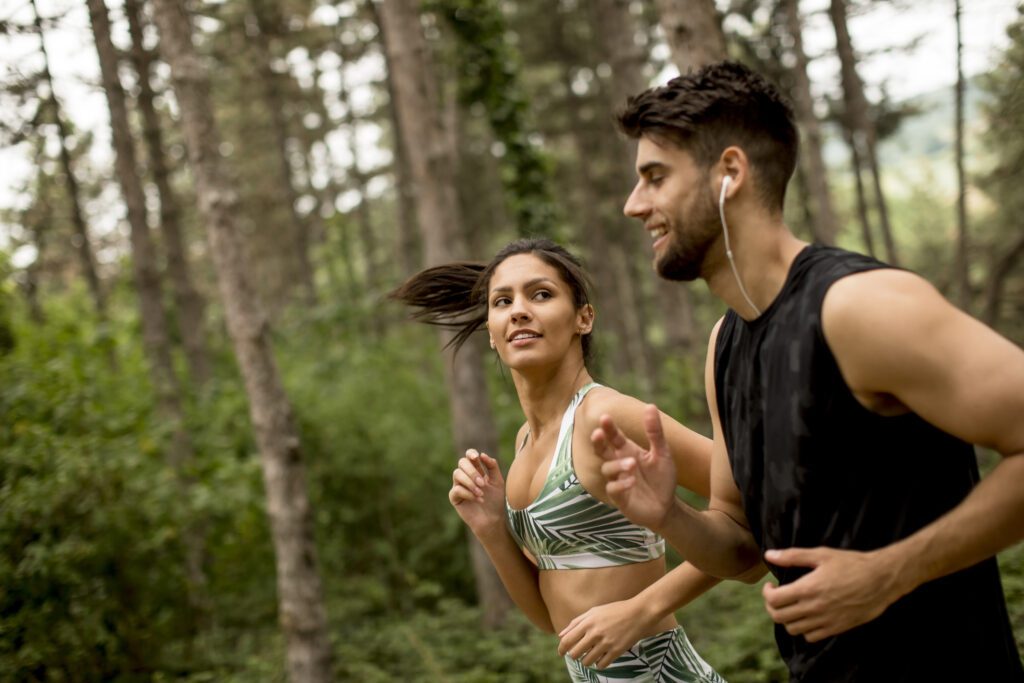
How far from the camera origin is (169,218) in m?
13.7

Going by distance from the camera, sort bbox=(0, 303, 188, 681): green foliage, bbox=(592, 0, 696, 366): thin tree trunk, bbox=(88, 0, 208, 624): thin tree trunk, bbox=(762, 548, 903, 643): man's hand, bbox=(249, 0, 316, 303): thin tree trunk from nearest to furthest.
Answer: bbox=(762, 548, 903, 643): man's hand → bbox=(0, 303, 188, 681): green foliage → bbox=(88, 0, 208, 624): thin tree trunk → bbox=(592, 0, 696, 366): thin tree trunk → bbox=(249, 0, 316, 303): thin tree trunk

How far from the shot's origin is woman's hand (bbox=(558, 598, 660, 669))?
2656mm

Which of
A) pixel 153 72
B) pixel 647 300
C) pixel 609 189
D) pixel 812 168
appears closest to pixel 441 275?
pixel 812 168

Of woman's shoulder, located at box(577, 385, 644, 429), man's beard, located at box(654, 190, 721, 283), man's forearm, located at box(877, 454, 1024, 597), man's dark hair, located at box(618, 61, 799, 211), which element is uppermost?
man's dark hair, located at box(618, 61, 799, 211)

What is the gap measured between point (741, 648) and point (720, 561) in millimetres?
5169

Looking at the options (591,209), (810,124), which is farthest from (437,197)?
(591,209)

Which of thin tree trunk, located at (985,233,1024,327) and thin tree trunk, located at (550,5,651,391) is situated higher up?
thin tree trunk, located at (550,5,651,391)

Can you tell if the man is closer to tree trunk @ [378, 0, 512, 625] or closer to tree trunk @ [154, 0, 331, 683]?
tree trunk @ [154, 0, 331, 683]

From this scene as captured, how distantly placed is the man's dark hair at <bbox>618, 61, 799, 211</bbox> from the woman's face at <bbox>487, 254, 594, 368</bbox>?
0.94 metres

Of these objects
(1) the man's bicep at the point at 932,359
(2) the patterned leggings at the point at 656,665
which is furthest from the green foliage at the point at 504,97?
(1) the man's bicep at the point at 932,359

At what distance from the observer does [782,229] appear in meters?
2.35

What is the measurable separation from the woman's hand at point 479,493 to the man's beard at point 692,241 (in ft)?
3.48

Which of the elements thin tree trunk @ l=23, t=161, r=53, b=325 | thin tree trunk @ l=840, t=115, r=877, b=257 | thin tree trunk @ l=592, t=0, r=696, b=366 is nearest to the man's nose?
thin tree trunk @ l=23, t=161, r=53, b=325

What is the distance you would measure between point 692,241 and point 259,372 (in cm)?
557
